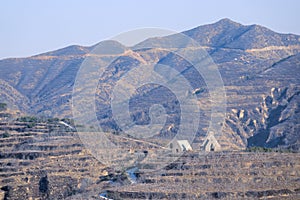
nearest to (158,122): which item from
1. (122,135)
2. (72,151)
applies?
(122,135)

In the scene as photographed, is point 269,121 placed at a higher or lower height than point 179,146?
lower

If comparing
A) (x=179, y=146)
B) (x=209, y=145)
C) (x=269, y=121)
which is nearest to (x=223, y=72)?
(x=269, y=121)

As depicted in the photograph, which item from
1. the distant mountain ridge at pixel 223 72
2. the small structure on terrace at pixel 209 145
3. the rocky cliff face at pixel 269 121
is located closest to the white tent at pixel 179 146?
the small structure on terrace at pixel 209 145

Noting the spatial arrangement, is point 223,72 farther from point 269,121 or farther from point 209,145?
point 209,145

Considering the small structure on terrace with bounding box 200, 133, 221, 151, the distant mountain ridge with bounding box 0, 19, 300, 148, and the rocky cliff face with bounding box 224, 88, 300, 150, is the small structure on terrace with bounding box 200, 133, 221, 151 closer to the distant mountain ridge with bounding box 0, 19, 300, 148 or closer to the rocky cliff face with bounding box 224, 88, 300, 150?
the distant mountain ridge with bounding box 0, 19, 300, 148

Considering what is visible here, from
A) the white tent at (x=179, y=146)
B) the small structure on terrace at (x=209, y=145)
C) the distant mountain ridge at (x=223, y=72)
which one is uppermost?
the distant mountain ridge at (x=223, y=72)

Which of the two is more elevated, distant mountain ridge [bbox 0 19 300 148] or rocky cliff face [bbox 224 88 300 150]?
distant mountain ridge [bbox 0 19 300 148]

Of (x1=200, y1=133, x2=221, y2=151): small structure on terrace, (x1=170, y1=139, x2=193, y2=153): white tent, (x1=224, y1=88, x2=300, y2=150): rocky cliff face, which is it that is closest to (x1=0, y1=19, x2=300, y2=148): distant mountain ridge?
(x1=224, y1=88, x2=300, y2=150): rocky cliff face

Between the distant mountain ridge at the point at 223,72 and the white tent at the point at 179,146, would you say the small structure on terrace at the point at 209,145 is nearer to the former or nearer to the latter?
the white tent at the point at 179,146
